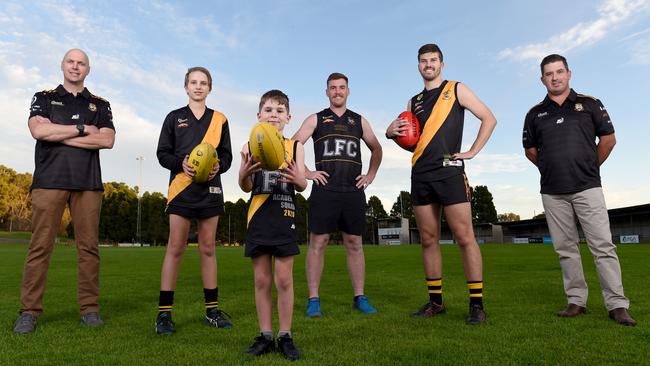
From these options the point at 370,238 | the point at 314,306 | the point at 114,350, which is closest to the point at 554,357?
the point at 314,306

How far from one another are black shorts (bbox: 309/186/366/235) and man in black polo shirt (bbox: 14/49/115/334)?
2.46m

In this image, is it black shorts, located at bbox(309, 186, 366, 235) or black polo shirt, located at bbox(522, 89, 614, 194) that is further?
black shorts, located at bbox(309, 186, 366, 235)

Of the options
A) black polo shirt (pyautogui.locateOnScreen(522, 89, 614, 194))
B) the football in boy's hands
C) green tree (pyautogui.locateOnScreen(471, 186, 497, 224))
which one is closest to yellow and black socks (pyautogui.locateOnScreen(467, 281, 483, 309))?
black polo shirt (pyautogui.locateOnScreen(522, 89, 614, 194))

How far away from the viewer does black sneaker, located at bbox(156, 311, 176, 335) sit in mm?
4227

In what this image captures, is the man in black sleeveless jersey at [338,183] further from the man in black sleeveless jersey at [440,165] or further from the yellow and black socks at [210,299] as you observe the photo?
the yellow and black socks at [210,299]

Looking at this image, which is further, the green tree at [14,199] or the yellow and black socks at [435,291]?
the green tree at [14,199]

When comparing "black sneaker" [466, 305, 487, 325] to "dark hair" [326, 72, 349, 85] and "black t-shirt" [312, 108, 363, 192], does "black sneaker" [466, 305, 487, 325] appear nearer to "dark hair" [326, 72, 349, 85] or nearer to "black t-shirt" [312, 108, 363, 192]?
"black t-shirt" [312, 108, 363, 192]

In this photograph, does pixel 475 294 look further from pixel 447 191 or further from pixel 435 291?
pixel 447 191

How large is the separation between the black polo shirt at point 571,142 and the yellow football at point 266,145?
341 cm

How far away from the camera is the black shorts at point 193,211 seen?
463 centimetres

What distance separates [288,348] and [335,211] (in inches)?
98.4

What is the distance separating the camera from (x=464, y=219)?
194 inches

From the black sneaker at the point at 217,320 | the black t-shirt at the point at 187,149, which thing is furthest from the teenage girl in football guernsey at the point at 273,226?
the black t-shirt at the point at 187,149

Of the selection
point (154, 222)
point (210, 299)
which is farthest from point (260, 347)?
point (154, 222)
